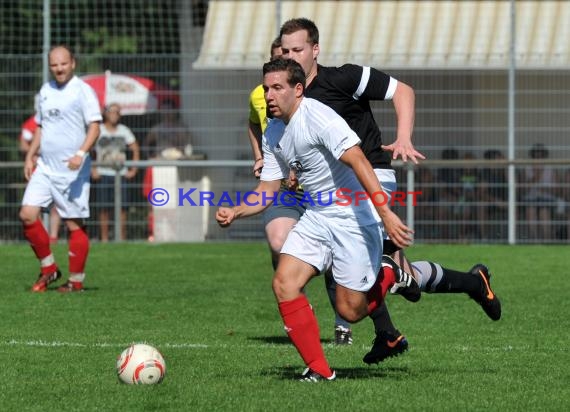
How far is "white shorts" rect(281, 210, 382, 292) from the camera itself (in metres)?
7.49

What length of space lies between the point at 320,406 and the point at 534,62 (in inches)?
530

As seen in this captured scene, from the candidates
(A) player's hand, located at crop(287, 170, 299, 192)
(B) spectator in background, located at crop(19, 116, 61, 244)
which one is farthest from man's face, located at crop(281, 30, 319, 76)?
(B) spectator in background, located at crop(19, 116, 61, 244)

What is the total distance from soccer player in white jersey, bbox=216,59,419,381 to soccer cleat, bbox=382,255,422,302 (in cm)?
52

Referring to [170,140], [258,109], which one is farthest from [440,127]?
[258,109]

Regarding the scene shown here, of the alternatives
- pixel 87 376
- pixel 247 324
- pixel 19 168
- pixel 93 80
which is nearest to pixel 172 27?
pixel 93 80

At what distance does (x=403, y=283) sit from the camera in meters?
8.29

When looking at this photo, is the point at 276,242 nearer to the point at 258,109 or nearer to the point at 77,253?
the point at 258,109

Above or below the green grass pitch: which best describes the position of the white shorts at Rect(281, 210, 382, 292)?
above

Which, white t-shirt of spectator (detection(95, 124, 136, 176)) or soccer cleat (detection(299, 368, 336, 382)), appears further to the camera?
white t-shirt of spectator (detection(95, 124, 136, 176))

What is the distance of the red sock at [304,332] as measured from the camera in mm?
7375

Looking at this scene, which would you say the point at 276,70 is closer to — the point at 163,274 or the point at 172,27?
the point at 163,274

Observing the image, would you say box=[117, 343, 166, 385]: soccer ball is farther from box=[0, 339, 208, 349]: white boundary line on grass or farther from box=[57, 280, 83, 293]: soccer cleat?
box=[57, 280, 83, 293]: soccer cleat

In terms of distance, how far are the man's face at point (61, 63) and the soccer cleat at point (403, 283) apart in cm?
548

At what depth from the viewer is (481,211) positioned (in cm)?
1878
